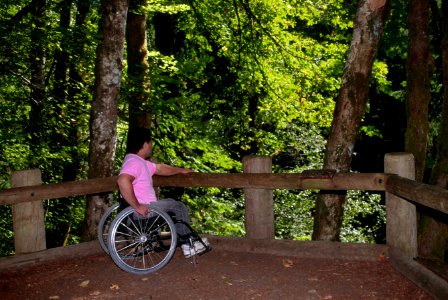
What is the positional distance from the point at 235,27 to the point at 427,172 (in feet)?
40.5

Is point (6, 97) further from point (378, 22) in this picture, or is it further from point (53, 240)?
point (378, 22)

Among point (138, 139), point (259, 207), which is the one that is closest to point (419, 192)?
Result: point (259, 207)

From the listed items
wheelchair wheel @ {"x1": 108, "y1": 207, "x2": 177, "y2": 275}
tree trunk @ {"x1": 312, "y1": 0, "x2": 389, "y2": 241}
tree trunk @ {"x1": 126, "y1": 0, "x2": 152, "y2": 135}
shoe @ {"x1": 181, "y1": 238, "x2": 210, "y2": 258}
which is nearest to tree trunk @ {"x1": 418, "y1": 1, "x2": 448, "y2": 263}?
tree trunk @ {"x1": 312, "y1": 0, "x2": 389, "y2": 241}

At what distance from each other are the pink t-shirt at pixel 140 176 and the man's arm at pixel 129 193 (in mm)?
112

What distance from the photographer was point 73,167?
15938 millimetres

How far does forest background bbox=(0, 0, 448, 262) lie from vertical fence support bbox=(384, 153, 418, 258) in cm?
259

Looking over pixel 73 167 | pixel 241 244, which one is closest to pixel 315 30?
pixel 73 167

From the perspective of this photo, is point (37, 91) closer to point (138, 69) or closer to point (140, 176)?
point (138, 69)

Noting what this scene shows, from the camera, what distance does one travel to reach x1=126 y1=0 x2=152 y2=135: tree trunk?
10.5 metres

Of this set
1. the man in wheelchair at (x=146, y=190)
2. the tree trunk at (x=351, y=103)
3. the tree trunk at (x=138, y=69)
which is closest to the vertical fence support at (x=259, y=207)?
the tree trunk at (x=351, y=103)

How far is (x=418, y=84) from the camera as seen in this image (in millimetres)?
8062

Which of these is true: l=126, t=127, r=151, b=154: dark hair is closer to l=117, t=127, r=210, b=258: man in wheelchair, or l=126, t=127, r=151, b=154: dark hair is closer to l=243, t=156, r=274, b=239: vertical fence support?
l=117, t=127, r=210, b=258: man in wheelchair

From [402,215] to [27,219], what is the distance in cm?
468

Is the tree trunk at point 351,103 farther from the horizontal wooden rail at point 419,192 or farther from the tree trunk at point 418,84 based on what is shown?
the tree trunk at point 418,84
